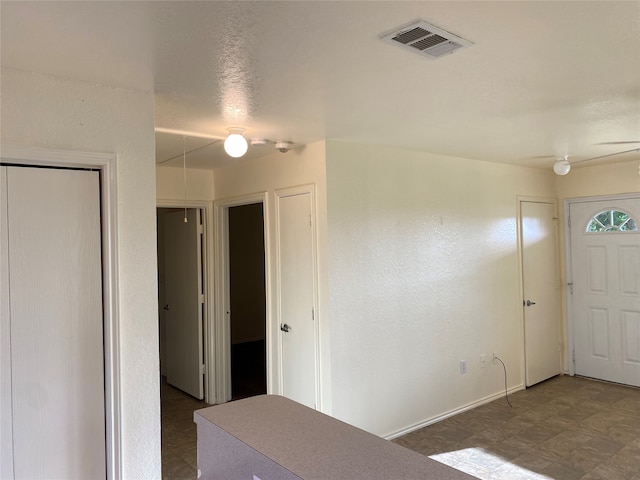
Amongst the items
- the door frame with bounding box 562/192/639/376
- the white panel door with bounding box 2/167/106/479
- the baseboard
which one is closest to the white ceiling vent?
the white panel door with bounding box 2/167/106/479

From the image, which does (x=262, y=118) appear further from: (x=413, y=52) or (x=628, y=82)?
(x=628, y=82)

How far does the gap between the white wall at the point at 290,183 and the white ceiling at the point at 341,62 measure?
0.41 m

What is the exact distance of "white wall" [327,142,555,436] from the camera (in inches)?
144

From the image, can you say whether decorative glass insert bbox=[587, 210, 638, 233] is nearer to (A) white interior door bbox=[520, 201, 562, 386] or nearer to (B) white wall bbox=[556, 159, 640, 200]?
(B) white wall bbox=[556, 159, 640, 200]

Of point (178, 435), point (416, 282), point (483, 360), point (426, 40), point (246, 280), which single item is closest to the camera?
point (426, 40)

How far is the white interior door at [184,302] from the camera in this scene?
474 cm

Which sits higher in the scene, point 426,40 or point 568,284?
point 426,40

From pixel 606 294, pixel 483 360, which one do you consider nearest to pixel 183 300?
pixel 483 360

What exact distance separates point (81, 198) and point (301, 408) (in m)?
1.49

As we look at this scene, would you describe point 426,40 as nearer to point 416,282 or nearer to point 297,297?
point 297,297

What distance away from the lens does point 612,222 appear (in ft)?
17.1

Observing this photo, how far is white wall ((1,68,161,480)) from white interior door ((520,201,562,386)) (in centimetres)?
411

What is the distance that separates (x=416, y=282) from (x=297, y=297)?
1.05 meters

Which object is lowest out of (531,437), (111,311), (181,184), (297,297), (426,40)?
(531,437)
